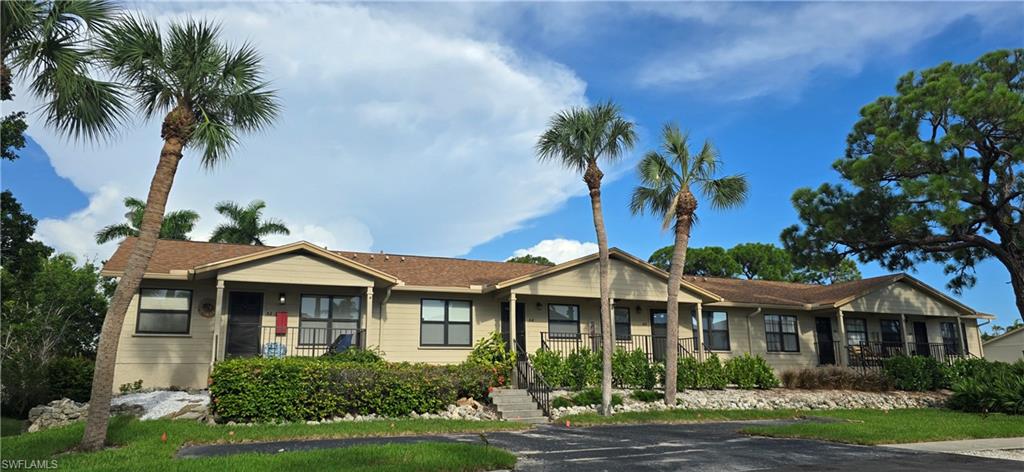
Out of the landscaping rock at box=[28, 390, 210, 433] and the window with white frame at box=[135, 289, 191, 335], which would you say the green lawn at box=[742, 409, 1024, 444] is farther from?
the window with white frame at box=[135, 289, 191, 335]

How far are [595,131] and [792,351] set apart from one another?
13.1m

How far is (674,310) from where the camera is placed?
18328 mm

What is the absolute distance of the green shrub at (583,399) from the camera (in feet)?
55.2

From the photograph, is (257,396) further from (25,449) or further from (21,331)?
(21,331)

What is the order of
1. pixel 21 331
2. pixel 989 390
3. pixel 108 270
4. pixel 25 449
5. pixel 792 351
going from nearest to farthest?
pixel 25 449
pixel 108 270
pixel 989 390
pixel 792 351
pixel 21 331

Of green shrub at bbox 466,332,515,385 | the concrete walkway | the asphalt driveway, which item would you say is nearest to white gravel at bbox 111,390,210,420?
the asphalt driveway

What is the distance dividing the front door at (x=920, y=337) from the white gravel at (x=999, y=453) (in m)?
17.0

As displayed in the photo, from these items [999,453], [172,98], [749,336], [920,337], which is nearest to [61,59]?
[172,98]

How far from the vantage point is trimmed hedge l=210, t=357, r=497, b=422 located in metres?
13.5

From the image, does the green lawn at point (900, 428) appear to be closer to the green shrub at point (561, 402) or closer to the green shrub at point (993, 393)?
the green shrub at point (993, 393)

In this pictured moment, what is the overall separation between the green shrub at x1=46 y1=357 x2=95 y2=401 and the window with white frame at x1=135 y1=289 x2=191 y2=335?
1499mm

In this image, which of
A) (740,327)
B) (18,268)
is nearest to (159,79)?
(18,268)

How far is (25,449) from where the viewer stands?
9906 millimetres

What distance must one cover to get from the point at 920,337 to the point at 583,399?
1769cm
